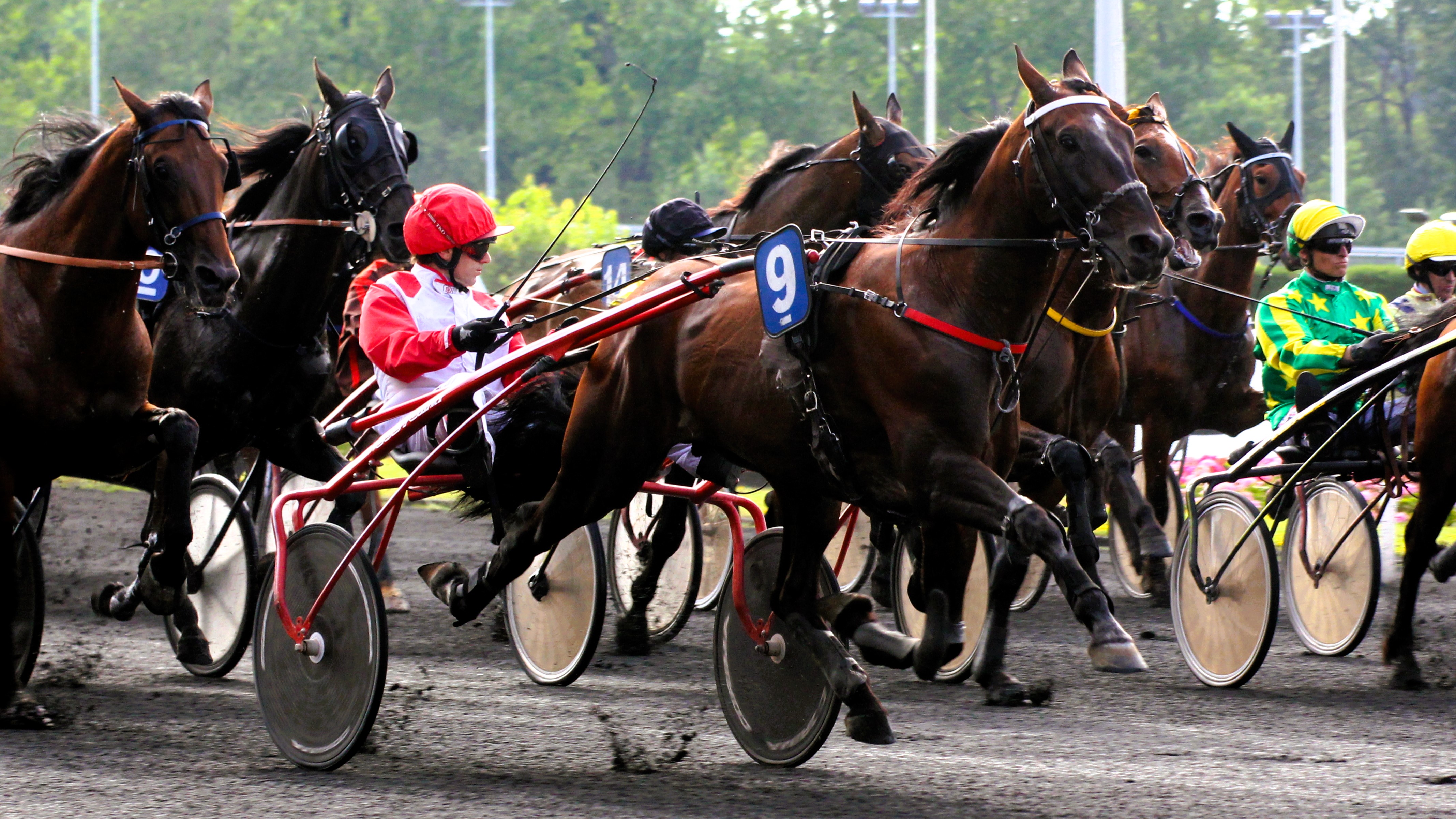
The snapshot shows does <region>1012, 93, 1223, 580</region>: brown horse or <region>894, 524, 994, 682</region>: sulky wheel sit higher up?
<region>1012, 93, 1223, 580</region>: brown horse

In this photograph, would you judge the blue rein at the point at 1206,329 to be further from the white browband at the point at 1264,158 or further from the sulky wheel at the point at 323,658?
the sulky wheel at the point at 323,658

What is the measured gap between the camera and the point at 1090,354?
645cm

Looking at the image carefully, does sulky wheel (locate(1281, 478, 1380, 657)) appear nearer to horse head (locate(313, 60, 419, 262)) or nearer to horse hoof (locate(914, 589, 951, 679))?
horse hoof (locate(914, 589, 951, 679))

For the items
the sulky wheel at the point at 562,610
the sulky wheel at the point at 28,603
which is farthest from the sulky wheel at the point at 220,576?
the sulky wheel at the point at 562,610

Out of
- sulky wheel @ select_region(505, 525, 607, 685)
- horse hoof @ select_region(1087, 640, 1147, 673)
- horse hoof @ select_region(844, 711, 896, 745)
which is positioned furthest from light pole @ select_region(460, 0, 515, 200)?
horse hoof @ select_region(1087, 640, 1147, 673)

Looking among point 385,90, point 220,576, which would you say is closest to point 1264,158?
point 385,90

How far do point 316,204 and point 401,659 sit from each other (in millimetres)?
1735

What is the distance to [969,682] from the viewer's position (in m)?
6.18

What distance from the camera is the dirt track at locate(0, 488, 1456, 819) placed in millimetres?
4273

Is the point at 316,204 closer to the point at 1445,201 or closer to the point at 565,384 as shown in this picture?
the point at 565,384

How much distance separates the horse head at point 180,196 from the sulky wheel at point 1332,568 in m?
3.92

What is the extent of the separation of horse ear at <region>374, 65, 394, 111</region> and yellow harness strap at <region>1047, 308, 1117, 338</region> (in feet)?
8.69

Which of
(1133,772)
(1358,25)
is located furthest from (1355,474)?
(1358,25)

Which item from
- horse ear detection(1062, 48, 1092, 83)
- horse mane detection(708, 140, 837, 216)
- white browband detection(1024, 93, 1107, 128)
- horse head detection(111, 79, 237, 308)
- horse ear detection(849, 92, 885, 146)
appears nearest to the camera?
white browband detection(1024, 93, 1107, 128)
